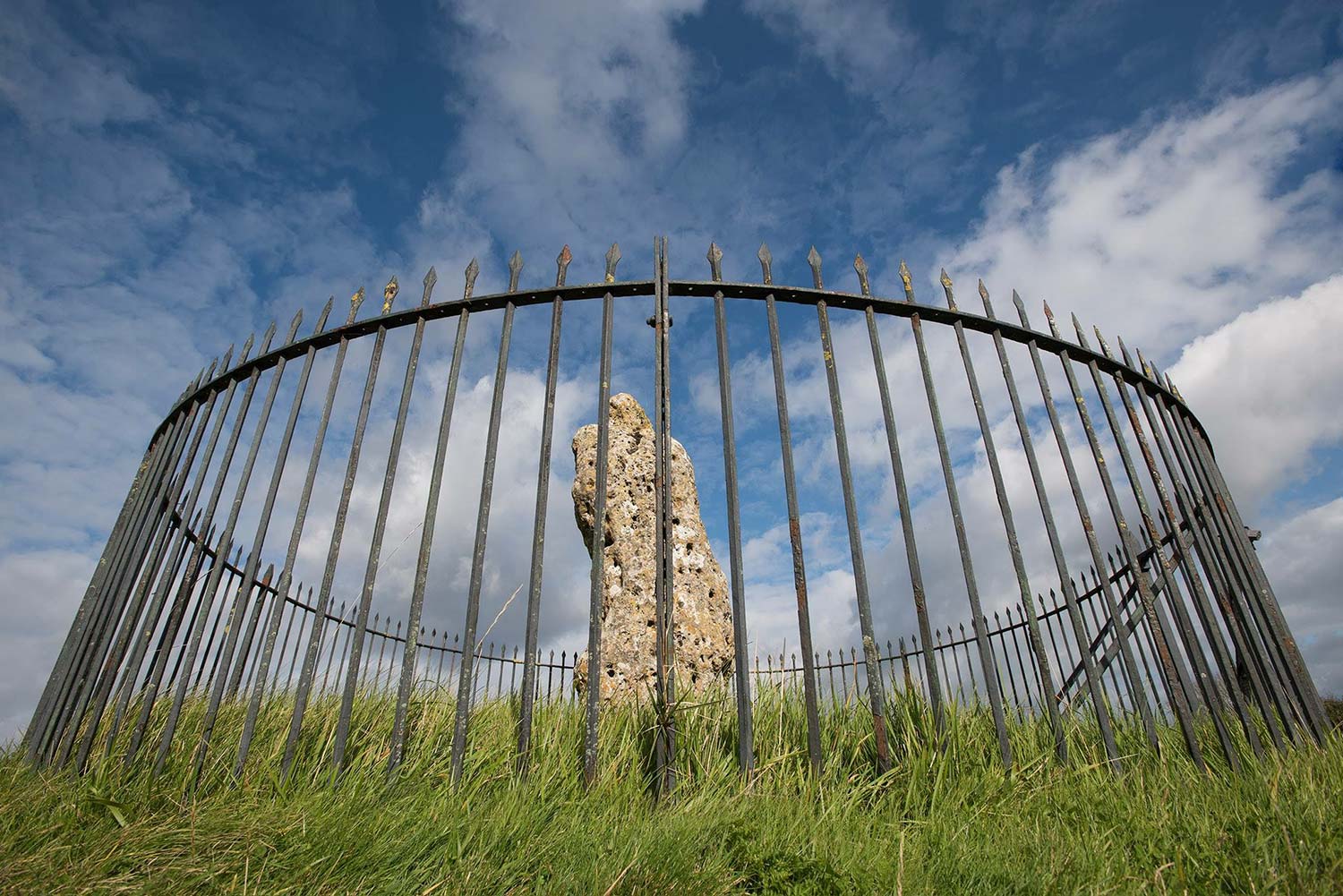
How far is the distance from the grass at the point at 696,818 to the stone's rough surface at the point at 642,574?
226 centimetres

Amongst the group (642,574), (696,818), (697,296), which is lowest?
(696,818)

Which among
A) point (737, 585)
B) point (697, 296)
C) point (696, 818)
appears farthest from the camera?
point (697, 296)

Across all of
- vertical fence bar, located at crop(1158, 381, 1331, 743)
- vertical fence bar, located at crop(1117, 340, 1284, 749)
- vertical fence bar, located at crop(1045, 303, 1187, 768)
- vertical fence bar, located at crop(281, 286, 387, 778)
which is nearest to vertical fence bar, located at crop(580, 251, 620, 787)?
vertical fence bar, located at crop(281, 286, 387, 778)

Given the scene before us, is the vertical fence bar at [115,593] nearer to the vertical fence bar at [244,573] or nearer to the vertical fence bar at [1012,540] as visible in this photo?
the vertical fence bar at [244,573]

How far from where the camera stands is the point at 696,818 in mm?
2289

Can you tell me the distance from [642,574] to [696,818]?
375 cm

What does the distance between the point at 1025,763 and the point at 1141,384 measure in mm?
2653

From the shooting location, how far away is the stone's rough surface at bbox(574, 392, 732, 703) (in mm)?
5637

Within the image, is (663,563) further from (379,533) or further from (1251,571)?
(1251,571)

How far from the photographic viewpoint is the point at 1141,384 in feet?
14.3

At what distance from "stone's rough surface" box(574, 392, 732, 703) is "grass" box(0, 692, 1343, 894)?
226 centimetres

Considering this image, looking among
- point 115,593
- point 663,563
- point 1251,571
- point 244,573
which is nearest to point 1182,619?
point 1251,571

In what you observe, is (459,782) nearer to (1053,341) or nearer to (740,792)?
(740,792)

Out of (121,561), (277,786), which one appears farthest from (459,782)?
(121,561)
